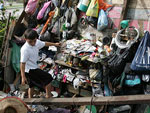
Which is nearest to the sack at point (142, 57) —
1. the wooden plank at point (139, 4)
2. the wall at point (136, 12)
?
the wall at point (136, 12)

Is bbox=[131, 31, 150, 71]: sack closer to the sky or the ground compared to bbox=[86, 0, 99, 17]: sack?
closer to the ground

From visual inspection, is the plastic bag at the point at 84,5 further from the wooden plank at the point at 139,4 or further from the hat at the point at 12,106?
the hat at the point at 12,106

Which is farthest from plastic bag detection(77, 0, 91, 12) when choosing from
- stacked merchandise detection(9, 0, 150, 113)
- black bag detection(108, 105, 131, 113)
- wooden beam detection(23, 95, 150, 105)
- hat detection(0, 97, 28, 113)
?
hat detection(0, 97, 28, 113)

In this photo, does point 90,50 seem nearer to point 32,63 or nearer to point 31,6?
point 32,63

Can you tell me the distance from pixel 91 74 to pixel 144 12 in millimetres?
2103

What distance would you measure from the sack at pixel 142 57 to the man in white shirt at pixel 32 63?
1.98 meters

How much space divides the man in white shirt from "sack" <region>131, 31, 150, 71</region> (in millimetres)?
1981

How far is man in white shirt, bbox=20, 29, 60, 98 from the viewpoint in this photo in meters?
3.53

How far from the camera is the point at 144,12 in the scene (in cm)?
445

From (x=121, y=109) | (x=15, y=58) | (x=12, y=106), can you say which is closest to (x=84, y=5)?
(x=15, y=58)

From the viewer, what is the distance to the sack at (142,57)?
3.79 meters

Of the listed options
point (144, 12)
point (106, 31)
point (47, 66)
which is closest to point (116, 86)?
point (106, 31)

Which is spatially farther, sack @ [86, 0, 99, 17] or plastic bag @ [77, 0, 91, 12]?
plastic bag @ [77, 0, 91, 12]

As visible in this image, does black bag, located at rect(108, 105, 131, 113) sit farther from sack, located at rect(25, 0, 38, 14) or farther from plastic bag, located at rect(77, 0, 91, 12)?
sack, located at rect(25, 0, 38, 14)
